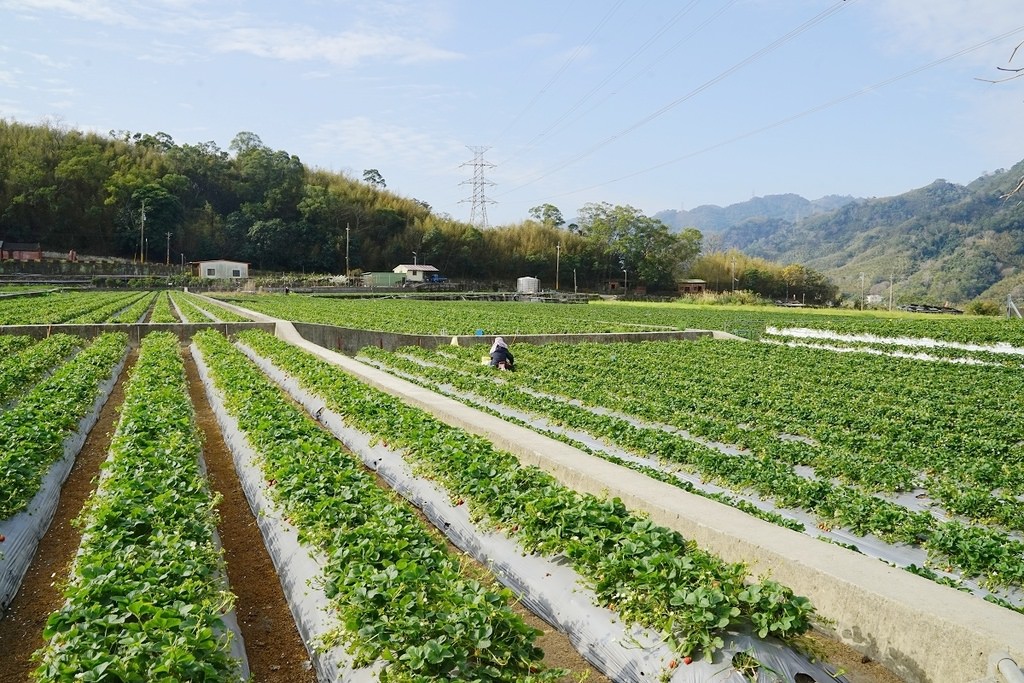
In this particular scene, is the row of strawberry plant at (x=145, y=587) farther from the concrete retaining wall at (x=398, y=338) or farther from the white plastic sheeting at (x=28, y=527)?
the concrete retaining wall at (x=398, y=338)

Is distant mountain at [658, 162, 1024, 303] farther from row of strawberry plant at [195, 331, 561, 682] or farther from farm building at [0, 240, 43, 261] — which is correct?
farm building at [0, 240, 43, 261]

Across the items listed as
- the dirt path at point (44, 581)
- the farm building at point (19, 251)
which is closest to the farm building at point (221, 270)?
the farm building at point (19, 251)

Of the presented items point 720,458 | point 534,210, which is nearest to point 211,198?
point 534,210

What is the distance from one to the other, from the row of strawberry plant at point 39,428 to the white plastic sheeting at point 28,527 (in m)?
0.10

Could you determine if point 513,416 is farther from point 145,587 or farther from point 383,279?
point 383,279

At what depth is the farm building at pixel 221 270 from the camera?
76.6m

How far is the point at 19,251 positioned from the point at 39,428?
3248 inches

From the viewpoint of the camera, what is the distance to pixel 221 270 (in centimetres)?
7806

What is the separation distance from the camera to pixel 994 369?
1703 cm

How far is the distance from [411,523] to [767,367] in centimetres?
1392

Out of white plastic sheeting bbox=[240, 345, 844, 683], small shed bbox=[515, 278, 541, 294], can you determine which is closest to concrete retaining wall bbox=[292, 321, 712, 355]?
white plastic sheeting bbox=[240, 345, 844, 683]

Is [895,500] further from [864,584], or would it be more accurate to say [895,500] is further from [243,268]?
[243,268]

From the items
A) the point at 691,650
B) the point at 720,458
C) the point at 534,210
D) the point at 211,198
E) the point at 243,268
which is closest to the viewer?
the point at 691,650

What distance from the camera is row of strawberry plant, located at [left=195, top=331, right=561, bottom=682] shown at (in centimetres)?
348
